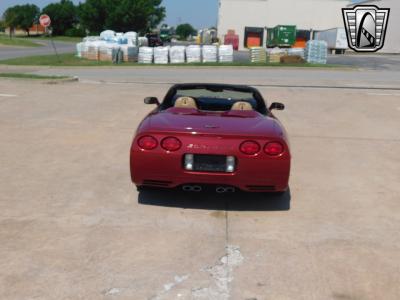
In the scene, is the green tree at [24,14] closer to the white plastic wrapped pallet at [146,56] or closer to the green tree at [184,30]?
the green tree at [184,30]

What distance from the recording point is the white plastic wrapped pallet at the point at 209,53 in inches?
1240

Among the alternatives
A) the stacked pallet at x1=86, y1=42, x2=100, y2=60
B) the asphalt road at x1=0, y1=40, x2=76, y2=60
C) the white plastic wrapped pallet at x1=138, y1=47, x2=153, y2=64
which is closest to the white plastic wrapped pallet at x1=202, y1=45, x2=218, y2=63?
the white plastic wrapped pallet at x1=138, y1=47, x2=153, y2=64

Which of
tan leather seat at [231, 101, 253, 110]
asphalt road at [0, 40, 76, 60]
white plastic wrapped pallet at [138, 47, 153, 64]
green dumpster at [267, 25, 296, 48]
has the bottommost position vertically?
asphalt road at [0, 40, 76, 60]

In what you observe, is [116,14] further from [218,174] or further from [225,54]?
[218,174]

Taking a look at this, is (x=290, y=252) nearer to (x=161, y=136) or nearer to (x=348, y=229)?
(x=348, y=229)

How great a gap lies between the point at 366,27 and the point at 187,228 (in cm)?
6243

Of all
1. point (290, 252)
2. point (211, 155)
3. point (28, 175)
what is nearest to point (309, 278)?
point (290, 252)

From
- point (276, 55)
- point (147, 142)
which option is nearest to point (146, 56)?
point (276, 55)

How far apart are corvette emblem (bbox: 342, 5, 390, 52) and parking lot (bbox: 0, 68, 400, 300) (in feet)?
182

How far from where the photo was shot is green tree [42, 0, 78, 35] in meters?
106

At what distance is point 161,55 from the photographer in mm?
31047

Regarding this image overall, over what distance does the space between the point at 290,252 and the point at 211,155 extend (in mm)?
1195

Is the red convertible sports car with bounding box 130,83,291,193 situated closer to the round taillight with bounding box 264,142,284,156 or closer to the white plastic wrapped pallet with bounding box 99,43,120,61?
the round taillight with bounding box 264,142,284,156

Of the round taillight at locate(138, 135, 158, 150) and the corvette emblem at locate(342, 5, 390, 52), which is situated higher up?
the corvette emblem at locate(342, 5, 390, 52)
